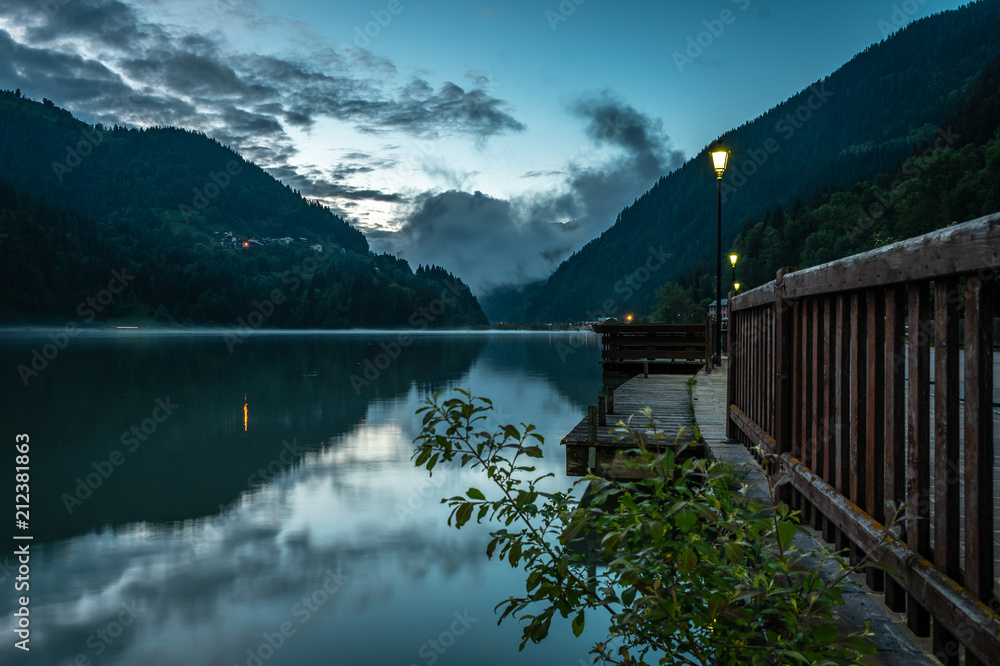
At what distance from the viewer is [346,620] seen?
7449 mm

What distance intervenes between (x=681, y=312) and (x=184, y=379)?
101 meters

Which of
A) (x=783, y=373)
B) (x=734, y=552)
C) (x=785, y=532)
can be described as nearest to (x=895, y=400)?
(x=785, y=532)

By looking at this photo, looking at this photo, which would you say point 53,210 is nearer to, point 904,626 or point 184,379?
point 184,379

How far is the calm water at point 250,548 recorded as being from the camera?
6887 mm

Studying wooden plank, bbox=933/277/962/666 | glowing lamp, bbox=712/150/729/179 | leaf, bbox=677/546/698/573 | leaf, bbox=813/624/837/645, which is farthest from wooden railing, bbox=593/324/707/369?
leaf, bbox=813/624/837/645

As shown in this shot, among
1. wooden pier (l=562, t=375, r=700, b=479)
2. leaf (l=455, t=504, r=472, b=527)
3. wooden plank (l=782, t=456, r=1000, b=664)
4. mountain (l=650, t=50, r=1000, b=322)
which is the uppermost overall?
mountain (l=650, t=50, r=1000, b=322)

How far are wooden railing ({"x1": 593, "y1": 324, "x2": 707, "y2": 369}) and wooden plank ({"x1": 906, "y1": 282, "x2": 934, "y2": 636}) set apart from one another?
2527 centimetres

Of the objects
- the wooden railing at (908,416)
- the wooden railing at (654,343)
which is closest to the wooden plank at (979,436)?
the wooden railing at (908,416)

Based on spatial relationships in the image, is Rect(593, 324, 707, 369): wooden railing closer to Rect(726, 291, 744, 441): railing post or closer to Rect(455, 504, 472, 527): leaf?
Rect(726, 291, 744, 441): railing post

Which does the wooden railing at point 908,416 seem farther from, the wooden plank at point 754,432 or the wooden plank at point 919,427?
the wooden plank at point 754,432

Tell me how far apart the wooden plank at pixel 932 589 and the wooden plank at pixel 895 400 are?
0.17 metres

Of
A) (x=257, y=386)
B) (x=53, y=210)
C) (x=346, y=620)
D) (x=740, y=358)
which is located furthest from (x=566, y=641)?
(x=53, y=210)

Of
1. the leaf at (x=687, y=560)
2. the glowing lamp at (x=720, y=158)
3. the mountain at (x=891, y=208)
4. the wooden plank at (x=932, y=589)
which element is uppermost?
the mountain at (x=891, y=208)

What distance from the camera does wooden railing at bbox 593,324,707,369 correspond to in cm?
2853
